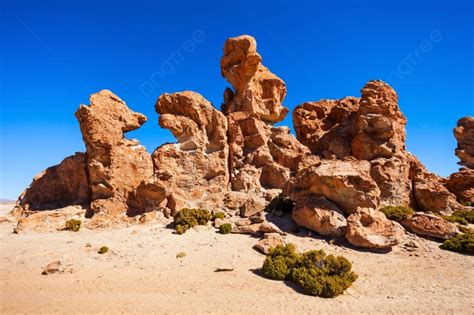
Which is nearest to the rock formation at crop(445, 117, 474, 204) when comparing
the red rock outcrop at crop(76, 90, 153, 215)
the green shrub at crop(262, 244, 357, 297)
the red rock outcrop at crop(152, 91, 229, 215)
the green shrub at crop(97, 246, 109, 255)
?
the green shrub at crop(262, 244, 357, 297)

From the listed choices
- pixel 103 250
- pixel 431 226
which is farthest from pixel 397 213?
pixel 103 250

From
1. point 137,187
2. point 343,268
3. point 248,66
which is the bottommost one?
point 343,268

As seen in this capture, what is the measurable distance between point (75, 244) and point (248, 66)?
2525 cm

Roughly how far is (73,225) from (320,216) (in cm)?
1706

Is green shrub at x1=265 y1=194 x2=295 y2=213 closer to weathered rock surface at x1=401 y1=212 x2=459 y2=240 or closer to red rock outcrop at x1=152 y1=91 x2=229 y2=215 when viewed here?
red rock outcrop at x1=152 y1=91 x2=229 y2=215

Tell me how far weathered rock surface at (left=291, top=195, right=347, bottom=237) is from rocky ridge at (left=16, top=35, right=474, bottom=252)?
7 centimetres

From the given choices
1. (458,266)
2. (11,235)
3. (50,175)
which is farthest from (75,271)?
(458,266)

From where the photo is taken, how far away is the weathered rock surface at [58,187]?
84.0 feet

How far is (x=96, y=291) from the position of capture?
12.3 m

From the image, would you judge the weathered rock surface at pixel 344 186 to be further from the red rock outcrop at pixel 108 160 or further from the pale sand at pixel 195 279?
the red rock outcrop at pixel 108 160

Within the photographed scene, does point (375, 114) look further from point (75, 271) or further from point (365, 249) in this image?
point (75, 271)

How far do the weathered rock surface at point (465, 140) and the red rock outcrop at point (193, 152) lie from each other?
34570 mm

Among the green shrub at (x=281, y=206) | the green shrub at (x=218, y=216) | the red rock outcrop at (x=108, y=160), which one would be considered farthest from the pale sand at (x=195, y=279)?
the green shrub at (x=281, y=206)

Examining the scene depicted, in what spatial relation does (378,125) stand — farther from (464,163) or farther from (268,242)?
(464,163)
